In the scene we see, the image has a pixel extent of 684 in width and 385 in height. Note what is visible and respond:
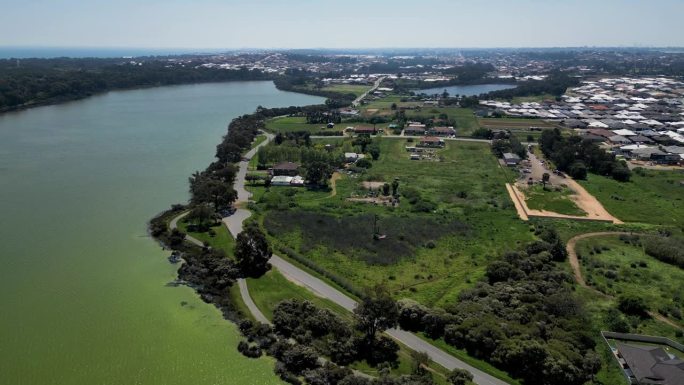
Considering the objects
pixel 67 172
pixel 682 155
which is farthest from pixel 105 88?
pixel 682 155

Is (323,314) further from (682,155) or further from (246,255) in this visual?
(682,155)

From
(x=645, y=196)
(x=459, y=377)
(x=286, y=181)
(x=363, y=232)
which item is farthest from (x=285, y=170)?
(x=645, y=196)

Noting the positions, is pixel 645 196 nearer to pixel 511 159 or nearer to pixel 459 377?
pixel 511 159

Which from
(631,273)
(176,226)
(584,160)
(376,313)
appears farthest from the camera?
(584,160)

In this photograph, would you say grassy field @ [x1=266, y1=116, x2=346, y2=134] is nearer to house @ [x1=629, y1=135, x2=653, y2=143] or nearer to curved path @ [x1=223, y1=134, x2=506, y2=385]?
curved path @ [x1=223, y1=134, x2=506, y2=385]

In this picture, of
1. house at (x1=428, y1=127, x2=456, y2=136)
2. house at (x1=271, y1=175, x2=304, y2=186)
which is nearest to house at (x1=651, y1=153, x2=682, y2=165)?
house at (x1=428, y1=127, x2=456, y2=136)

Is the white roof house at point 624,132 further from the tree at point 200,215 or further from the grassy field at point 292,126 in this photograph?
the tree at point 200,215

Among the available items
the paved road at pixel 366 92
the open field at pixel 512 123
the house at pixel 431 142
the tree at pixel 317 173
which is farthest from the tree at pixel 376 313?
the paved road at pixel 366 92

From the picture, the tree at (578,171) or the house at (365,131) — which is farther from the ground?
the house at (365,131)
